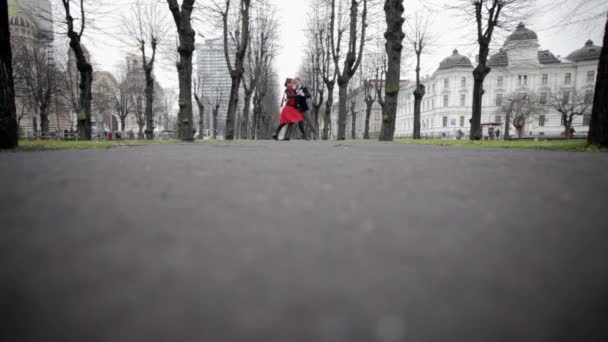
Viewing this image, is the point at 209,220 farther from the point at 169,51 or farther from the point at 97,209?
the point at 169,51

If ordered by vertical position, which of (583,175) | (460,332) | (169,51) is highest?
(169,51)

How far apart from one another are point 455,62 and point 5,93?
7004cm

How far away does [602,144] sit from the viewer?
511 centimetres

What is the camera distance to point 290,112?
1098cm

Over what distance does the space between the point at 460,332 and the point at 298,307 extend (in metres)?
0.26

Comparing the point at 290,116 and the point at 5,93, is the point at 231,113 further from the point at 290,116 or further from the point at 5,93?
the point at 5,93

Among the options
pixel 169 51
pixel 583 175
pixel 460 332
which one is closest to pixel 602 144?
pixel 583 175

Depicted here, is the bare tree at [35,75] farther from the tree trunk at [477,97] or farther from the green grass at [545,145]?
the green grass at [545,145]

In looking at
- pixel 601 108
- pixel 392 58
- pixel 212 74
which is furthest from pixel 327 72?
pixel 601 108

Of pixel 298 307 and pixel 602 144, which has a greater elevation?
pixel 602 144

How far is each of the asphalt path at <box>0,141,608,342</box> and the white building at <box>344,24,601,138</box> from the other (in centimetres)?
5831

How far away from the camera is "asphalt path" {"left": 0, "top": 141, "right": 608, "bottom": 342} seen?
483 millimetres

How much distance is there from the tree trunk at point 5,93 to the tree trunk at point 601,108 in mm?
9372

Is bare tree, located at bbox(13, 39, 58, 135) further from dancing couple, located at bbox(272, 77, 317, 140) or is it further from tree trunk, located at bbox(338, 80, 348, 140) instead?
dancing couple, located at bbox(272, 77, 317, 140)
